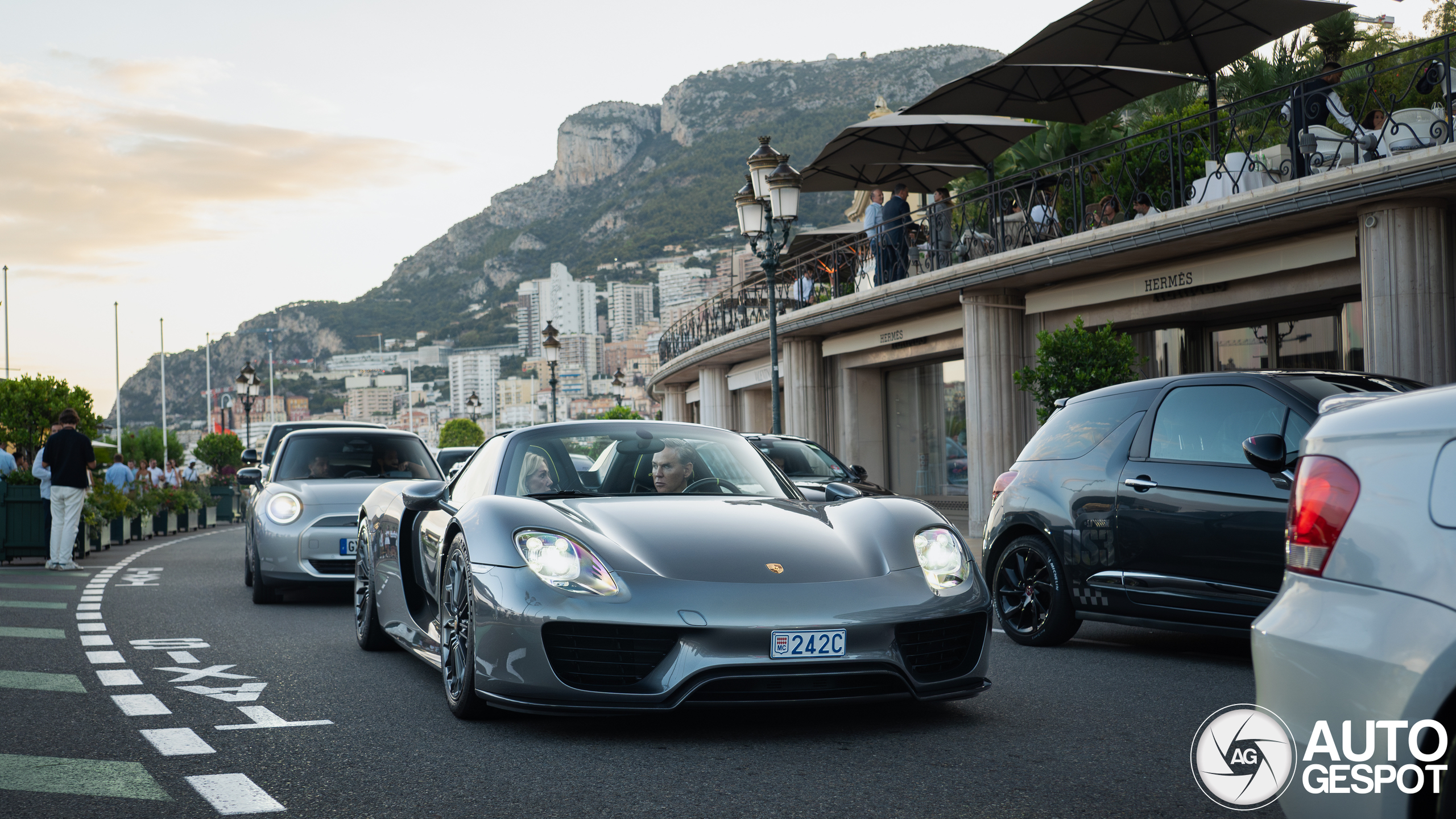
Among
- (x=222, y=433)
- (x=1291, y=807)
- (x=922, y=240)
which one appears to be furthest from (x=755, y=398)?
(x=222, y=433)

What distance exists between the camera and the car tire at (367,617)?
26.3 ft

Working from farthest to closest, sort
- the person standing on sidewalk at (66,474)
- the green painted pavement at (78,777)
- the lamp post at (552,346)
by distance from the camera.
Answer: the lamp post at (552,346), the person standing on sidewalk at (66,474), the green painted pavement at (78,777)

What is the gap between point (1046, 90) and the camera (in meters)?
18.4

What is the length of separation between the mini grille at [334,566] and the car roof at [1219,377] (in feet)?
21.0

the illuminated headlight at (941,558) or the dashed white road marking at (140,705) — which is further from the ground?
the illuminated headlight at (941,558)

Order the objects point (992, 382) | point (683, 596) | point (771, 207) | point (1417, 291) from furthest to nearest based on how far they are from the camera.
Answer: point (992, 382) → point (771, 207) → point (1417, 291) → point (683, 596)

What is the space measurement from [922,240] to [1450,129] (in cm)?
996

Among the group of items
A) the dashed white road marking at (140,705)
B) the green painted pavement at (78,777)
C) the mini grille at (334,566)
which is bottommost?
the dashed white road marking at (140,705)

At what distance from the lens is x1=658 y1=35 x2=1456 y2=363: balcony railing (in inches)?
521

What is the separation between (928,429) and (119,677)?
21.3 metres

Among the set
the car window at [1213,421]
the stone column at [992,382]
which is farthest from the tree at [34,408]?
the car window at [1213,421]

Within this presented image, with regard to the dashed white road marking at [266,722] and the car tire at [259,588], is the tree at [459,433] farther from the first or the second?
the dashed white road marking at [266,722]

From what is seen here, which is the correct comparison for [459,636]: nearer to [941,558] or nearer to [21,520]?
[941,558]

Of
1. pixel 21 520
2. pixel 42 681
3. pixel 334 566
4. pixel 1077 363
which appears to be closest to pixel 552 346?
pixel 21 520
